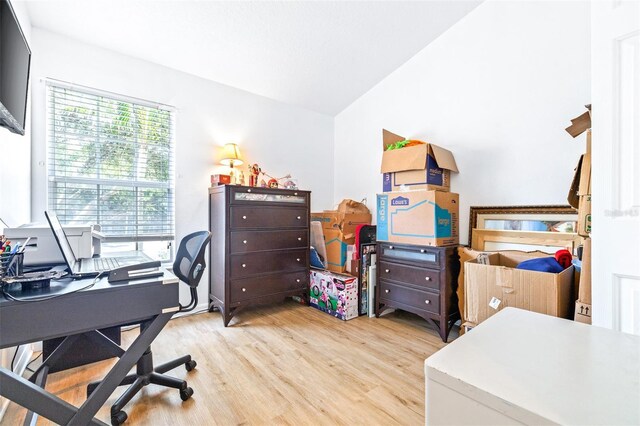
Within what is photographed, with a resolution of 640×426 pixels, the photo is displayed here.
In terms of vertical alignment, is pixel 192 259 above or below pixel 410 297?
above

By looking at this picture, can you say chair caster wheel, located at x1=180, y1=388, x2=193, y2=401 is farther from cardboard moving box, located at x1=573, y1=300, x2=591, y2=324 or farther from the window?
cardboard moving box, located at x1=573, y1=300, x2=591, y2=324

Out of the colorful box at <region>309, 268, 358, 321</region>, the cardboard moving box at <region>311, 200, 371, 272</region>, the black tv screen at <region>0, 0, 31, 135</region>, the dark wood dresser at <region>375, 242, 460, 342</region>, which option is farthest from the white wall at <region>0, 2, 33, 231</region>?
the dark wood dresser at <region>375, 242, 460, 342</region>

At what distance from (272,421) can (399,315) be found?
72.1 inches

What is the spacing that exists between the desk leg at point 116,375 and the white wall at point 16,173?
39.8 inches

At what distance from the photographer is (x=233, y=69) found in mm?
2906

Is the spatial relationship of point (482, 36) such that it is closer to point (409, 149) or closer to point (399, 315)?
point (409, 149)

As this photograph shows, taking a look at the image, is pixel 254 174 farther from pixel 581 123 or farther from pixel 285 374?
pixel 581 123

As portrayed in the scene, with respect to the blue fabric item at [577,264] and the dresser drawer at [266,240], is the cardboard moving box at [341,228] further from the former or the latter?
the blue fabric item at [577,264]

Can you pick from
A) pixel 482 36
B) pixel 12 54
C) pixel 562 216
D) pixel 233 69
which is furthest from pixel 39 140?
pixel 562 216

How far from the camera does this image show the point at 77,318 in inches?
41.7

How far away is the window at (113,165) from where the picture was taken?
2365mm

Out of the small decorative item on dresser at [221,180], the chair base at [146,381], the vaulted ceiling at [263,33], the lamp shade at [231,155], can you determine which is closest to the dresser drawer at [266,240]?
the small decorative item on dresser at [221,180]

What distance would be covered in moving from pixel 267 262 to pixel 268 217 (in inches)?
18.0

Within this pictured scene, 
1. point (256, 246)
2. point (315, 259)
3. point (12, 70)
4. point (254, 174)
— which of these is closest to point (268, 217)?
point (256, 246)
